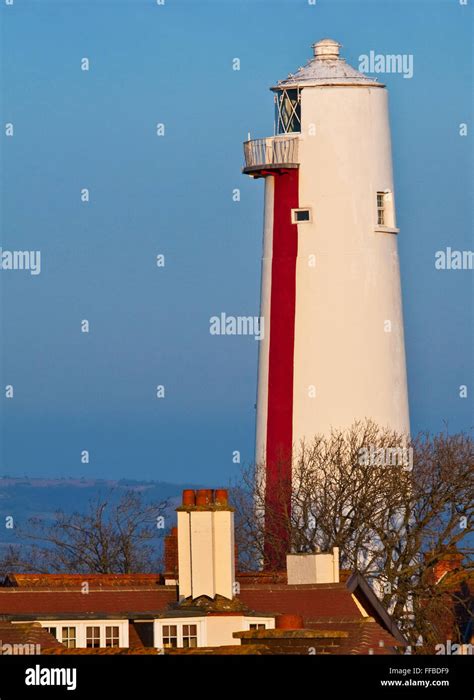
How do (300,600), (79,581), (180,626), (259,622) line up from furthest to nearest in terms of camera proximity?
(79,581), (300,600), (259,622), (180,626)

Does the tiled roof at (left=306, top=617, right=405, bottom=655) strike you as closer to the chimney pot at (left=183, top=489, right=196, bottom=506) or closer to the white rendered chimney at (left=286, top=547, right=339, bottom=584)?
the chimney pot at (left=183, top=489, right=196, bottom=506)

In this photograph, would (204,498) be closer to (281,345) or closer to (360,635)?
(360,635)

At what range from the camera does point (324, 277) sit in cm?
6512

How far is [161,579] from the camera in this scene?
47781 millimetres

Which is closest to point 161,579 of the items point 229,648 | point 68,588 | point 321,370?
point 68,588

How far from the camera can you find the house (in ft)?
134

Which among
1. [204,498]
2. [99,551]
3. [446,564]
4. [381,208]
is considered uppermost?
[381,208]

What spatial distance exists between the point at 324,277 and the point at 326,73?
538cm

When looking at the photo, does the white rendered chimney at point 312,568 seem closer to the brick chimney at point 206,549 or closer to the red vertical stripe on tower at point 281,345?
the brick chimney at point 206,549

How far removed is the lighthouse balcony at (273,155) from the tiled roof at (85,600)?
22898 millimetres

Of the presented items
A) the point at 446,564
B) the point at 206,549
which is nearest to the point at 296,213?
the point at 446,564

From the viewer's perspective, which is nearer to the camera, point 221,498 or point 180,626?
point 180,626

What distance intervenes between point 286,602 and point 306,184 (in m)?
22.5

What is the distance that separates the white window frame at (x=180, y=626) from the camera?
4066 cm
